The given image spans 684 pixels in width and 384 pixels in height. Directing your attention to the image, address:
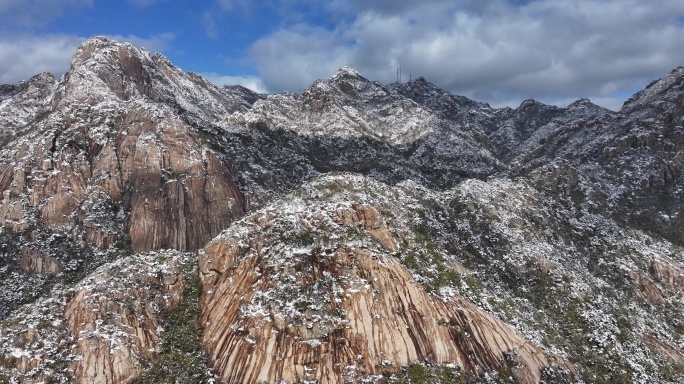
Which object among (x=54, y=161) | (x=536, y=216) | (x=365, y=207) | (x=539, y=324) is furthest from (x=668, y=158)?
(x=54, y=161)

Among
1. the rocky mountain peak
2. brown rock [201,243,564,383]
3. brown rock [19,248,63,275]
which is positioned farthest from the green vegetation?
the rocky mountain peak

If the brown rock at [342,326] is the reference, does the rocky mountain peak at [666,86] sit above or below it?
A: above

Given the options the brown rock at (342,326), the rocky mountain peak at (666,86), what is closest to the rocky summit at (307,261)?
the brown rock at (342,326)

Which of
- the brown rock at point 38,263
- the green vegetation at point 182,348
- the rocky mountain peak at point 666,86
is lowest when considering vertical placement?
the green vegetation at point 182,348

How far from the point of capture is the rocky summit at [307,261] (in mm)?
45906

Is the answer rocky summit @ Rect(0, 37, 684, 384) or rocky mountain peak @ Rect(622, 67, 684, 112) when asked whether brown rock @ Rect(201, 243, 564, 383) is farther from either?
rocky mountain peak @ Rect(622, 67, 684, 112)

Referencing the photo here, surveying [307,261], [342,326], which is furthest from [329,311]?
[307,261]

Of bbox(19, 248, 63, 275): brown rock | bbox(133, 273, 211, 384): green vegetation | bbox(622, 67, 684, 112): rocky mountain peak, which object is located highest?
bbox(622, 67, 684, 112): rocky mountain peak

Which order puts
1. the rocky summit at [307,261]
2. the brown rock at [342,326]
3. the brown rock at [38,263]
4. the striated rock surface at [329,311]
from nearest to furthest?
the brown rock at [342,326]
the striated rock surface at [329,311]
the rocky summit at [307,261]
the brown rock at [38,263]

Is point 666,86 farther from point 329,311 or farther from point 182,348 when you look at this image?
point 182,348

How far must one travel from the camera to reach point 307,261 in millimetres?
51344

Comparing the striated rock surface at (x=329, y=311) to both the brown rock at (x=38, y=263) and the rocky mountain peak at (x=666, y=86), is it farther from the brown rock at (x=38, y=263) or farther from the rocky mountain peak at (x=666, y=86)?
the rocky mountain peak at (x=666, y=86)

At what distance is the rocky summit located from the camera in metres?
45.9

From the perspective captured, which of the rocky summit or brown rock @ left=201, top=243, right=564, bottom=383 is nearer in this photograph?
brown rock @ left=201, top=243, right=564, bottom=383
